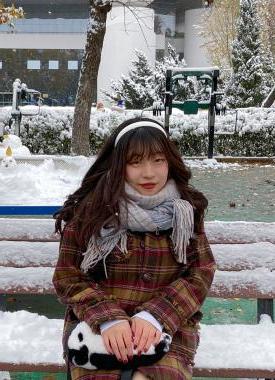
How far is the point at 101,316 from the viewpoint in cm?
209

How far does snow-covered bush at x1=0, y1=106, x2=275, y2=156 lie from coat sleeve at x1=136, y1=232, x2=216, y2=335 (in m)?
12.9

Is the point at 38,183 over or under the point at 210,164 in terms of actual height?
over

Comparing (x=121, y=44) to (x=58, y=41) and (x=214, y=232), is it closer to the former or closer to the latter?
(x=58, y=41)

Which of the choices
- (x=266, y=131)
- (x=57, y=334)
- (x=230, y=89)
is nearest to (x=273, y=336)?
(x=57, y=334)

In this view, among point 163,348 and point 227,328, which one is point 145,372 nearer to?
point 163,348

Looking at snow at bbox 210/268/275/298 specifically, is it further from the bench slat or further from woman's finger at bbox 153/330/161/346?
woman's finger at bbox 153/330/161/346

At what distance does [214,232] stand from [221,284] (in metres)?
0.47

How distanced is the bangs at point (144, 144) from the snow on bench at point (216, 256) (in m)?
1.18

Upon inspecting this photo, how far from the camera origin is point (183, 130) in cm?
1546

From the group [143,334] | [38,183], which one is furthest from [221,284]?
[38,183]

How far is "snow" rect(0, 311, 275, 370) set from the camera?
2.49 metres

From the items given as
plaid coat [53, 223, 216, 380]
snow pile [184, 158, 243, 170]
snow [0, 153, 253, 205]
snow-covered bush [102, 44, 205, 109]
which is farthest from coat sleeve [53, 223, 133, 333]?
snow-covered bush [102, 44, 205, 109]

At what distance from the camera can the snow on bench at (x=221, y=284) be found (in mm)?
3041

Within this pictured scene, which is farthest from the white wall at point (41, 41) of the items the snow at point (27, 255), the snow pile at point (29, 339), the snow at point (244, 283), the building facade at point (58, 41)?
the snow pile at point (29, 339)
